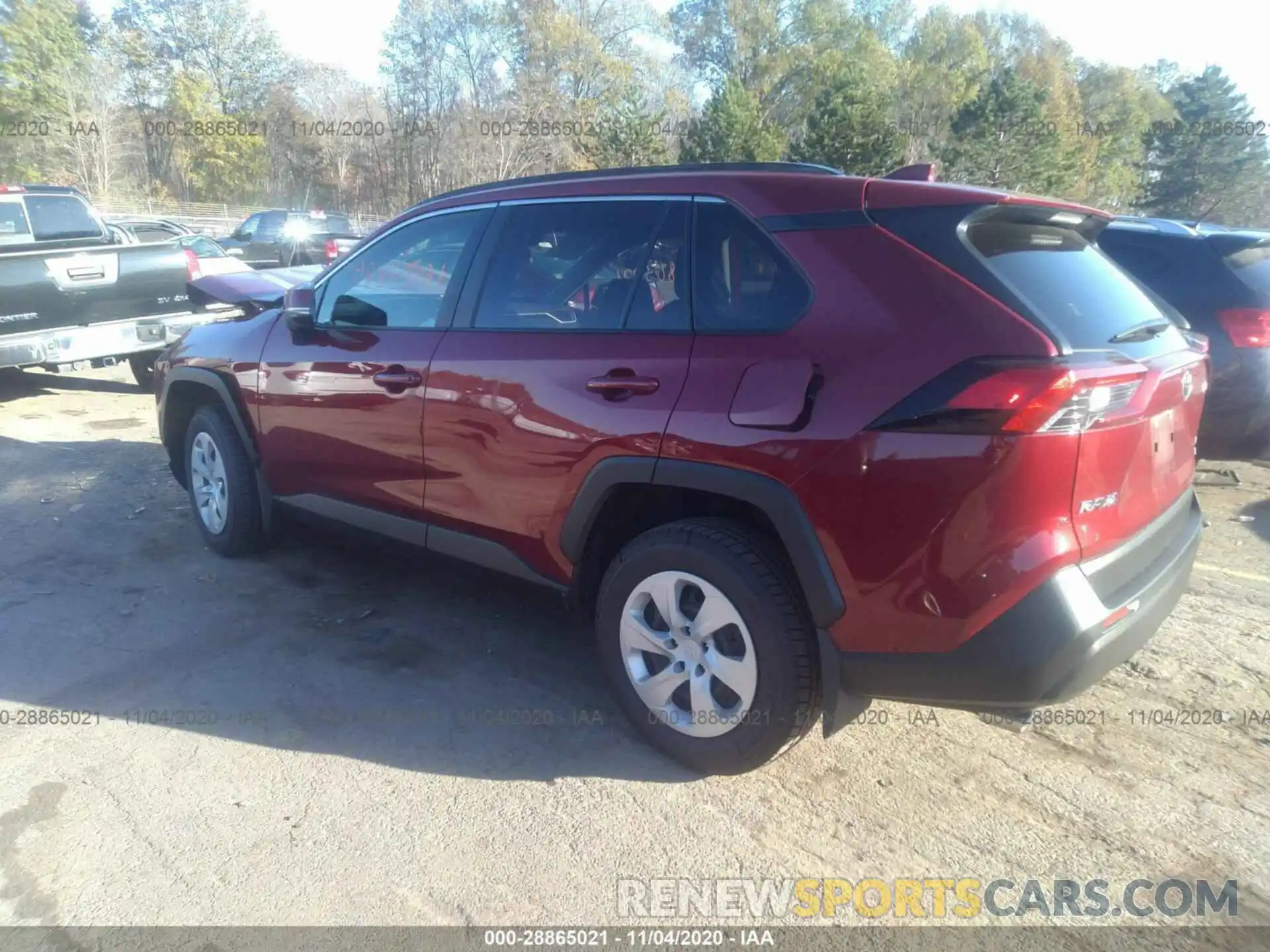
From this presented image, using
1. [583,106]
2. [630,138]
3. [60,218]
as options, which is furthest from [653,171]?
[583,106]

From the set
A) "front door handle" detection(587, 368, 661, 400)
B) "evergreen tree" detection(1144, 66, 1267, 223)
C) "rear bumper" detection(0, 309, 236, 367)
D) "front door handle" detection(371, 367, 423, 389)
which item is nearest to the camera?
"front door handle" detection(587, 368, 661, 400)

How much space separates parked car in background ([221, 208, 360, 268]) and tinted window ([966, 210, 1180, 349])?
1982 centimetres

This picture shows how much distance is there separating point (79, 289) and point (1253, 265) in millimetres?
8878

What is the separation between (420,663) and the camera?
3.83 m

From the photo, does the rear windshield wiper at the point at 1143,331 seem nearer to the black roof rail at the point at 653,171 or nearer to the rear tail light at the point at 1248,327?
the black roof rail at the point at 653,171

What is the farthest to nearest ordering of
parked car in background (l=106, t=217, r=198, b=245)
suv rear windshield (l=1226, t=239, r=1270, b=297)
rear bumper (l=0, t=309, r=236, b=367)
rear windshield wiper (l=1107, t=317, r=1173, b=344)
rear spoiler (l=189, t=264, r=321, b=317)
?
parked car in background (l=106, t=217, r=198, b=245)
rear bumper (l=0, t=309, r=236, b=367)
suv rear windshield (l=1226, t=239, r=1270, b=297)
rear spoiler (l=189, t=264, r=321, b=317)
rear windshield wiper (l=1107, t=317, r=1173, b=344)

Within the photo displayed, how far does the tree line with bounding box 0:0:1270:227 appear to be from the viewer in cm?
3850

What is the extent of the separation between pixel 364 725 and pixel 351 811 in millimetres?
511

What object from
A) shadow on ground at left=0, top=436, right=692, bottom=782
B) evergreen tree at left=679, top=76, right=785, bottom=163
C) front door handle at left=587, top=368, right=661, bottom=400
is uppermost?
evergreen tree at left=679, top=76, right=785, bottom=163

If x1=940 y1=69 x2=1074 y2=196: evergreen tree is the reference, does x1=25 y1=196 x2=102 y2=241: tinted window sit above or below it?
below

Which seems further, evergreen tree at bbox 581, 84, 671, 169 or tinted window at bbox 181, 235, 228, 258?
evergreen tree at bbox 581, 84, 671, 169

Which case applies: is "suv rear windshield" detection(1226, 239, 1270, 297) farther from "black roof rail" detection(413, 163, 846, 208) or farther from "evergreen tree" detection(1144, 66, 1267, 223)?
"evergreen tree" detection(1144, 66, 1267, 223)

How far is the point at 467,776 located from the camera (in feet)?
10.1

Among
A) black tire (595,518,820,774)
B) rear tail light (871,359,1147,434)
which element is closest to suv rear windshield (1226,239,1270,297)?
rear tail light (871,359,1147,434)
